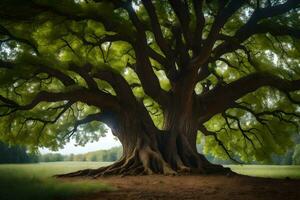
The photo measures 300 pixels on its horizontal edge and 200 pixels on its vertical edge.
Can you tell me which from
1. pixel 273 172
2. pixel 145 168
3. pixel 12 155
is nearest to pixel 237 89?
pixel 145 168

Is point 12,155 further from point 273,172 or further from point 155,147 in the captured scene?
point 273,172

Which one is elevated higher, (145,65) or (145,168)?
(145,65)

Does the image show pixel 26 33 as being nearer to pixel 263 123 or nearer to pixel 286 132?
pixel 263 123

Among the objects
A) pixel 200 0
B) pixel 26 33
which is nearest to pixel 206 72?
pixel 200 0

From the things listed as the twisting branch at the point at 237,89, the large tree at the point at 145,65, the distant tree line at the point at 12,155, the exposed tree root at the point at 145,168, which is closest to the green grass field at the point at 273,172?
the large tree at the point at 145,65

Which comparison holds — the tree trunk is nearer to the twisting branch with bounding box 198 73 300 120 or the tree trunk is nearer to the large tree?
the large tree

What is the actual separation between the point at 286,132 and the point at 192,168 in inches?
369

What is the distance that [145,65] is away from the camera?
50.4ft

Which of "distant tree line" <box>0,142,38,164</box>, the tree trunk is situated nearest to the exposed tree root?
the tree trunk

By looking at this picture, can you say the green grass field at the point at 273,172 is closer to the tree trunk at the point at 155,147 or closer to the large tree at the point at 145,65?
the large tree at the point at 145,65

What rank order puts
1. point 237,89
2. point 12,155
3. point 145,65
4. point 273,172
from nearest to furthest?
point 145,65 → point 237,89 → point 273,172 → point 12,155

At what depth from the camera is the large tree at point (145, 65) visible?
503 inches

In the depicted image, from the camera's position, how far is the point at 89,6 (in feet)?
39.6

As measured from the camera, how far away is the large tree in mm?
12781
